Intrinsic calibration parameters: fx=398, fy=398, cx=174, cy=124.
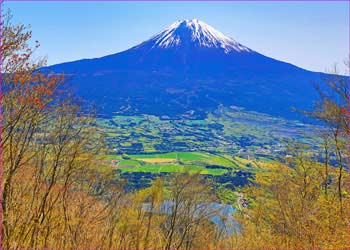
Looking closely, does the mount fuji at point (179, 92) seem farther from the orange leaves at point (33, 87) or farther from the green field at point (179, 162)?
the orange leaves at point (33, 87)

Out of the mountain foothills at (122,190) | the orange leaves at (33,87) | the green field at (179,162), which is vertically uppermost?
the orange leaves at (33,87)

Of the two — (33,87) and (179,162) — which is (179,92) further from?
(33,87)

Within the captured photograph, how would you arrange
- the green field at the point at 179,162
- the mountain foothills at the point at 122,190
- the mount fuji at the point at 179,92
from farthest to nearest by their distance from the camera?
the mount fuji at the point at 179,92 → the green field at the point at 179,162 → the mountain foothills at the point at 122,190

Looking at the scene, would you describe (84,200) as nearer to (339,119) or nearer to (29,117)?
(29,117)

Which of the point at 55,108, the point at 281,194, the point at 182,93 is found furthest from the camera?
the point at 182,93

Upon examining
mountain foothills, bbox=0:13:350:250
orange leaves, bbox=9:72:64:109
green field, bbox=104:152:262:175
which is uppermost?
orange leaves, bbox=9:72:64:109

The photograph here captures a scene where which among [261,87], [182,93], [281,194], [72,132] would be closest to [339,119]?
[281,194]

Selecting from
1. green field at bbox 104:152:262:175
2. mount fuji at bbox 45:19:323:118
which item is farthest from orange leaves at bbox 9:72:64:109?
mount fuji at bbox 45:19:323:118

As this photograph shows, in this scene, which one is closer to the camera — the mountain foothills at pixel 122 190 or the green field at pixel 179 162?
the mountain foothills at pixel 122 190

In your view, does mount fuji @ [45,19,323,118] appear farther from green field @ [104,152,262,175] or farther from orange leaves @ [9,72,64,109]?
orange leaves @ [9,72,64,109]

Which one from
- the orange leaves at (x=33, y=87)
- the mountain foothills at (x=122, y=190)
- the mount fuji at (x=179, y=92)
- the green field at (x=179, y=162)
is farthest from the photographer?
the mount fuji at (x=179, y=92)

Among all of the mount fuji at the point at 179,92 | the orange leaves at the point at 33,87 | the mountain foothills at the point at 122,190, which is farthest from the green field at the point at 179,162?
the mount fuji at the point at 179,92
